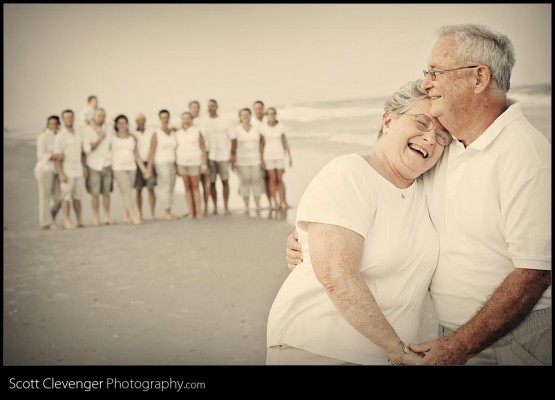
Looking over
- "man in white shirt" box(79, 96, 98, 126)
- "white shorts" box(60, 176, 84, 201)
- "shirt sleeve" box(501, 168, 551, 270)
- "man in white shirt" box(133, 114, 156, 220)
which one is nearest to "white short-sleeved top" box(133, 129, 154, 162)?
"man in white shirt" box(133, 114, 156, 220)

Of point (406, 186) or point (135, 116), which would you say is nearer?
point (406, 186)

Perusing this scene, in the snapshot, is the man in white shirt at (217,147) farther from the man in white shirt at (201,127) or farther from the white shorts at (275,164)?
the white shorts at (275,164)

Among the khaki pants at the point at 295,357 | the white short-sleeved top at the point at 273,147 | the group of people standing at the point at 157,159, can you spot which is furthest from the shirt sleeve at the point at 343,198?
the white short-sleeved top at the point at 273,147

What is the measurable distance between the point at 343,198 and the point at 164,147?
6483 millimetres

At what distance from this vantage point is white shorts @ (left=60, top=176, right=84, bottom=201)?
8.09 metres

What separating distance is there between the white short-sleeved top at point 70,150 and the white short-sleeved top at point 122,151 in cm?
38

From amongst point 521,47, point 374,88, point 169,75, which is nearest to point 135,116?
point 169,75

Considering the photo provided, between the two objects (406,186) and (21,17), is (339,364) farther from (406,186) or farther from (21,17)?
(21,17)

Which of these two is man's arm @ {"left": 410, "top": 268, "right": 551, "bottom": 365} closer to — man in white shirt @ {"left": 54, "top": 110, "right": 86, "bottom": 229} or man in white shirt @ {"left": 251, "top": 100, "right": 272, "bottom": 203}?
man in white shirt @ {"left": 251, "top": 100, "right": 272, "bottom": 203}

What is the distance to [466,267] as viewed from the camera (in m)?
2.32

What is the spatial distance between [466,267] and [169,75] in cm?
671

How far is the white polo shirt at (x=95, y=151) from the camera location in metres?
8.02

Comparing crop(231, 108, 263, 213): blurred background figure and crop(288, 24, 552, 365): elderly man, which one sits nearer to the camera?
crop(288, 24, 552, 365): elderly man

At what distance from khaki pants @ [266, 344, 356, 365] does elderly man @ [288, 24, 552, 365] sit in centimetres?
29
